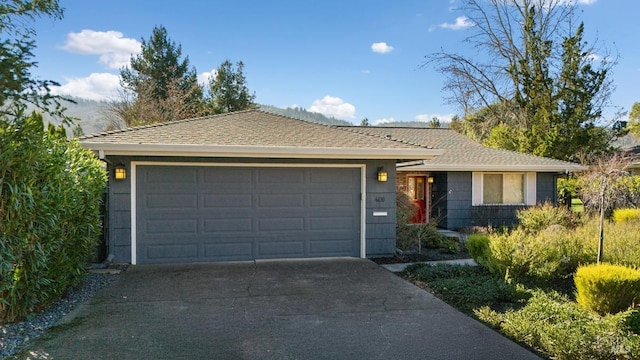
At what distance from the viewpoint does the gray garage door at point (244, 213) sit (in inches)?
311

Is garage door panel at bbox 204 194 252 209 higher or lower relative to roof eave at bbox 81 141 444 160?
lower

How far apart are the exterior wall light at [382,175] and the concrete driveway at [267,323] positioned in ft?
7.77

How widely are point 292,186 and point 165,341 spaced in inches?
184

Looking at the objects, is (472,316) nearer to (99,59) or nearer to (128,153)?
(128,153)

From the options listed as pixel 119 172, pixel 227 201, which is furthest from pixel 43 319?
pixel 227 201

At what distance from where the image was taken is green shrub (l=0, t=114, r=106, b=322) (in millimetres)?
4008

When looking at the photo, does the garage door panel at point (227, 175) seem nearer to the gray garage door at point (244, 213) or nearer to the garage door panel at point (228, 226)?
the gray garage door at point (244, 213)

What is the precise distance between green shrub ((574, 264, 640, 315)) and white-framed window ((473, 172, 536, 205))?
9631 millimetres

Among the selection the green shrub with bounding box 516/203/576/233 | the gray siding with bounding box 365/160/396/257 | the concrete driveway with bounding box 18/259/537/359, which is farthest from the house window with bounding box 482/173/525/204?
the concrete driveway with bounding box 18/259/537/359

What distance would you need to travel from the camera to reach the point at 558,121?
1867 centimetres

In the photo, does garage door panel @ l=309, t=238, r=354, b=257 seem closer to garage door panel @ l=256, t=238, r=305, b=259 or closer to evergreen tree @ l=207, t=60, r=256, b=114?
garage door panel @ l=256, t=238, r=305, b=259

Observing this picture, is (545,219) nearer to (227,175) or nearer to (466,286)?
(466,286)

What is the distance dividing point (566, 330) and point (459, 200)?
10.2m

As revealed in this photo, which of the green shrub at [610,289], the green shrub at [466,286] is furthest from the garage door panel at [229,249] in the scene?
the green shrub at [610,289]
